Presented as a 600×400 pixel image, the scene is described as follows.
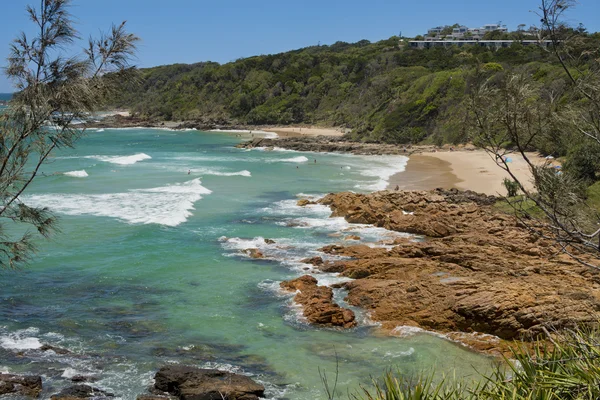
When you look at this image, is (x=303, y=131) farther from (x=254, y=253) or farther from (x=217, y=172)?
(x=254, y=253)

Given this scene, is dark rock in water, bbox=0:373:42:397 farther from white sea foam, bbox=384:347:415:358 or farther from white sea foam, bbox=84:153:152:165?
white sea foam, bbox=84:153:152:165

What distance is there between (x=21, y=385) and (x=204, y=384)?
11.6 feet

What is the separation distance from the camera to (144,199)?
1292 inches

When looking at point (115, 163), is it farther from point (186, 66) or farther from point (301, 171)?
point (186, 66)

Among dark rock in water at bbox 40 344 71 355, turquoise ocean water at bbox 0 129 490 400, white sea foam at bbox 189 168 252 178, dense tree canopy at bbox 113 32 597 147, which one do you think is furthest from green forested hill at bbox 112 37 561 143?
dark rock in water at bbox 40 344 71 355

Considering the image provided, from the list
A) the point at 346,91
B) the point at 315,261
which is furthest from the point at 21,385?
the point at 346,91

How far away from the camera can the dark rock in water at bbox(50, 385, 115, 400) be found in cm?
1053

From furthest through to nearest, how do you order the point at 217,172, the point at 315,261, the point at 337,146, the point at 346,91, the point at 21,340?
the point at 346,91
the point at 337,146
the point at 217,172
the point at 315,261
the point at 21,340

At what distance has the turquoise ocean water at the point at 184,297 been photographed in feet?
40.4

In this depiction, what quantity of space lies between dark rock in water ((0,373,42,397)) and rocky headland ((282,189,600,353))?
6.69 m

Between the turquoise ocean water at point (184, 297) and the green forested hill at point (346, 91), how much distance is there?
1378 inches

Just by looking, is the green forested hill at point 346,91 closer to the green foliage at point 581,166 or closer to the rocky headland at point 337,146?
the rocky headland at point 337,146

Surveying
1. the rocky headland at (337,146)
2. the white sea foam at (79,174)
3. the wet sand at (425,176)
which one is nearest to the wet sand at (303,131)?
the rocky headland at (337,146)

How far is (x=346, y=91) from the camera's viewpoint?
10000 centimetres
